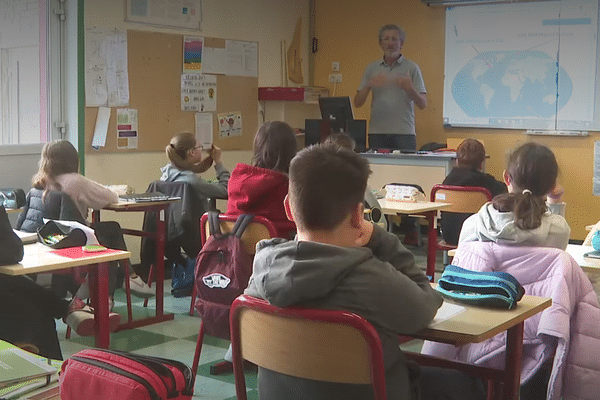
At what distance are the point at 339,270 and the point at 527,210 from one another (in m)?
1.20

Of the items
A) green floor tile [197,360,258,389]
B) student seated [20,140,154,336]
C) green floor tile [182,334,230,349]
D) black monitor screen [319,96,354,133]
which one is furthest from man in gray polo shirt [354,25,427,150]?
green floor tile [197,360,258,389]

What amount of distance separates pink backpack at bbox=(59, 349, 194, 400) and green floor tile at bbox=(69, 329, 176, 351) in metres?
2.81

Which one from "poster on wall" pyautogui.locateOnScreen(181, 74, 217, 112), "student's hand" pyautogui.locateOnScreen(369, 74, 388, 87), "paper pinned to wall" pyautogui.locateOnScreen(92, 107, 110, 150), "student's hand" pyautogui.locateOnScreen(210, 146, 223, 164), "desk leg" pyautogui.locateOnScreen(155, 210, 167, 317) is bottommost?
"desk leg" pyautogui.locateOnScreen(155, 210, 167, 317)

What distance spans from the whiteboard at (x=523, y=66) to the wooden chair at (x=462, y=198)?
2.53 metres

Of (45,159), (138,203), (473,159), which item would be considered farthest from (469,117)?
(45,159)

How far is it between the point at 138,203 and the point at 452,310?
308 centimetres

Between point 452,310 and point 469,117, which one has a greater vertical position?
point 469,117

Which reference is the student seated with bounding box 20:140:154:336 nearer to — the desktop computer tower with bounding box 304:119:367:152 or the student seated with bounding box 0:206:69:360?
the student seated with bounding box 0:206:69:360

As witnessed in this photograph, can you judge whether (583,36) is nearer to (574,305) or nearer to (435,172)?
(435,172)

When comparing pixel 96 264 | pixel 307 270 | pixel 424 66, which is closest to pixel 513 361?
pixel 307 270

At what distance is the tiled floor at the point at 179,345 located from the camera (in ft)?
12.1

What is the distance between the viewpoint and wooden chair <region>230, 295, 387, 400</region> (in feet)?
5.97

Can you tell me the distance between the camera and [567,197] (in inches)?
297

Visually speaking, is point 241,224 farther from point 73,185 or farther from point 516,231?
point 73,185
